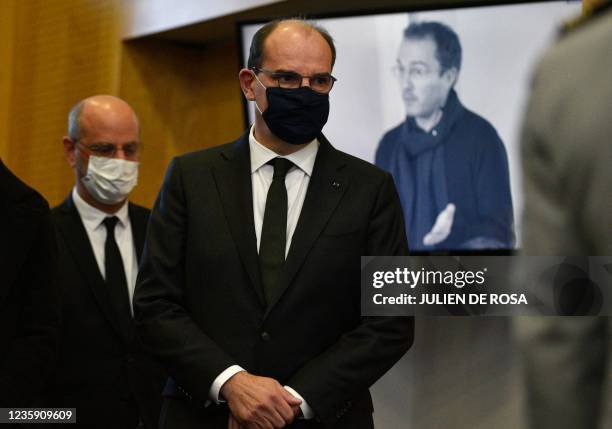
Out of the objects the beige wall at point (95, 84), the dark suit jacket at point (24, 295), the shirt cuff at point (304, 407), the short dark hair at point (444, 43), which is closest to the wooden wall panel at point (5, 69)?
the beige wall at point (95, 84)

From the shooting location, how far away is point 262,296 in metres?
2.28

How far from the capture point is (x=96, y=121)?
3617 millimetres

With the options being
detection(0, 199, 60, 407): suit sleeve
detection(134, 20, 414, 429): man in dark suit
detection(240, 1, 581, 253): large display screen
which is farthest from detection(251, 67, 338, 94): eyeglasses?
detection(240, 1, 581, 253): large display screen

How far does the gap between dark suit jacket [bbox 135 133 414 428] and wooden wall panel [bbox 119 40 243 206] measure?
9.55ft

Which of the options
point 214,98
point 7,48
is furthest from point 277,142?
point 7,48

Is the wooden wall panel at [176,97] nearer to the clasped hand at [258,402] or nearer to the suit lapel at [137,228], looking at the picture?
the suit lapel at [137,228]

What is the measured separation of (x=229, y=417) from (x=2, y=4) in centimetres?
421

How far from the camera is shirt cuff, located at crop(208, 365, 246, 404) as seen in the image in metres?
2.19

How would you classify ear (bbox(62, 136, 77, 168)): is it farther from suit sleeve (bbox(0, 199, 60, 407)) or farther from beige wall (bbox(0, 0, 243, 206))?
beige wall (bbox(0, 0, 243, 206))

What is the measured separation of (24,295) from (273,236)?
717 millimetres

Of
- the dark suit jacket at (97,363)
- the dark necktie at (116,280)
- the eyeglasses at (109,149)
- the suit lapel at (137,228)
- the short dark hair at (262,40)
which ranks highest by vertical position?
the short dark hair at (262,40)

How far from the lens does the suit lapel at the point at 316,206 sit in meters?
2.29

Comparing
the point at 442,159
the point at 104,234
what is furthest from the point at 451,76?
the point at 104,234

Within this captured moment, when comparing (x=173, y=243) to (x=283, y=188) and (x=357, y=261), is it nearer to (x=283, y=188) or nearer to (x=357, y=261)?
(x=283, y=188)
